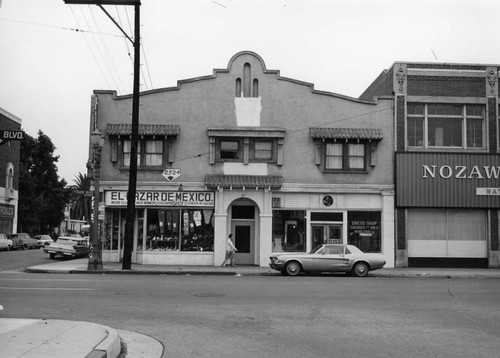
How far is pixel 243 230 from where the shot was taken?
94.5ft

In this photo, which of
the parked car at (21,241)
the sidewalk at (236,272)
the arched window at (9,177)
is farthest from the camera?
the arched window at (9,177)

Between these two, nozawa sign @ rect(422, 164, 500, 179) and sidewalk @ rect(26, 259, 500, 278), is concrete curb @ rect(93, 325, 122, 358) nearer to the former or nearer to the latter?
sidewalk @ rect(26, 259, 500, 278)

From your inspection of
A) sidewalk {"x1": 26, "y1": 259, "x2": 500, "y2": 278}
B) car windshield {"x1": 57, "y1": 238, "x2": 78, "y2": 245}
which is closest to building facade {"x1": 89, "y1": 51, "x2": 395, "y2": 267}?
sidewalk {"x1": 26, "y1": 259, "x2": 500, "y2": 278}

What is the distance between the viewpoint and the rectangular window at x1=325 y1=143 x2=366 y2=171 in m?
28.4

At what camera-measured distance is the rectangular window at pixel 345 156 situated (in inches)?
1118

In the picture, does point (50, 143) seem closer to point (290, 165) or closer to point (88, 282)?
point (290, 165)

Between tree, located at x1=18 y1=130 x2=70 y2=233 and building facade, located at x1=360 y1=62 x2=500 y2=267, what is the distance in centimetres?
4636

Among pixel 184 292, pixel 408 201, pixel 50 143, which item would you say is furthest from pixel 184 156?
pixel 50 143

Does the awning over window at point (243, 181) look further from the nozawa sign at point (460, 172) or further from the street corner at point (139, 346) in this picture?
the street corner at point (139, 346)

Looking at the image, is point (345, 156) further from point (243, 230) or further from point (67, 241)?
point (67, 241)

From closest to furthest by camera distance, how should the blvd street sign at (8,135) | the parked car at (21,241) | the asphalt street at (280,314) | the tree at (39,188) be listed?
the asphalt street at (280,314)
the blvd street sign at (8,135)
the parked car at (21,241)
the tree at (39,188)

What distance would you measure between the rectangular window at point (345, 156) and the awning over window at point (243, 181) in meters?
2.76

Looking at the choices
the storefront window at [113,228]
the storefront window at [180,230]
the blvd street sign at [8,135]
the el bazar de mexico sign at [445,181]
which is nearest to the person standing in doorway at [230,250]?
the storefront window at [180,230]

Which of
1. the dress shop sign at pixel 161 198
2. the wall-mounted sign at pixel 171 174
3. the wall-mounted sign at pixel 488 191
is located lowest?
the dress shop sign at pixel 161 198
